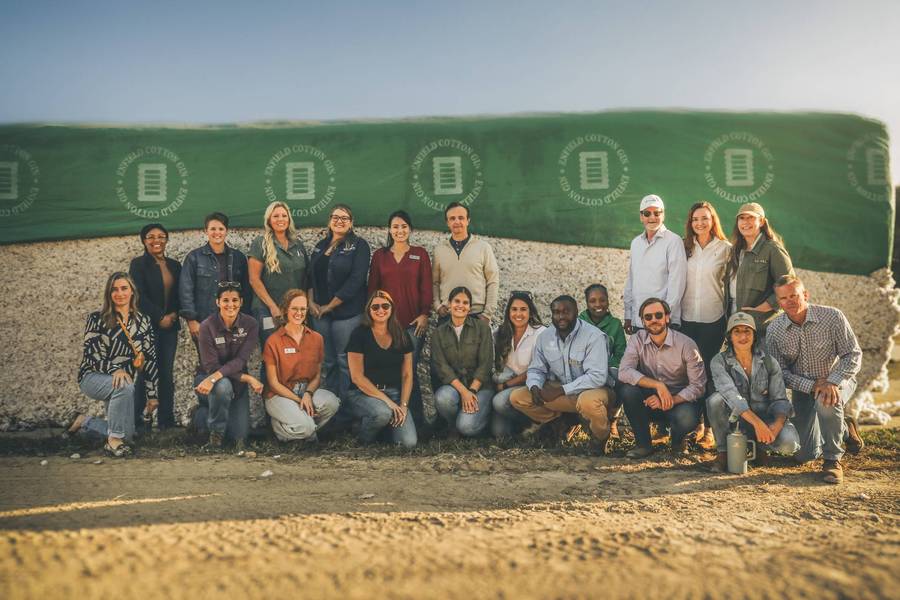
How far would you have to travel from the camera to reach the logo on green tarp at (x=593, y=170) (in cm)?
632

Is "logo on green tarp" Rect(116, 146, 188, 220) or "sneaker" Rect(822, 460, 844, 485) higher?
"logo on green tarp" Rect(116, 146, 188, 220)

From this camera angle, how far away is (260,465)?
14.6 feet

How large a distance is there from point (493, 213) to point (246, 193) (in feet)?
7.97

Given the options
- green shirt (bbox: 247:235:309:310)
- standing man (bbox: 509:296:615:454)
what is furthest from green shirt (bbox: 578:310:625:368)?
green shirt (bbox: 247:235:309:310)

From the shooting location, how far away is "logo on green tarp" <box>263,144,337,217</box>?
628cm

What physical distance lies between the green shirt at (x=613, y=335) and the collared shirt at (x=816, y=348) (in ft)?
3.75

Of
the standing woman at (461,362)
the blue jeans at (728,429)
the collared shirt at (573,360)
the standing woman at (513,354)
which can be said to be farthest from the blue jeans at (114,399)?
the blue jeans at (728,429)

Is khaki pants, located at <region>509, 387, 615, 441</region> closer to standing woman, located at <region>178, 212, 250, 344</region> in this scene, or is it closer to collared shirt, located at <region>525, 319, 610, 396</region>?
collared shirt, located at <region>525, 319, 610, 396</region>

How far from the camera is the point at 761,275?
4742mm

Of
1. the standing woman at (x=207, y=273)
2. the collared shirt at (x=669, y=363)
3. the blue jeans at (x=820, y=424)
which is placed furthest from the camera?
the standing woman at (x=207, y=273)

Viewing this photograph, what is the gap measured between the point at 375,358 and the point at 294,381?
0.65m

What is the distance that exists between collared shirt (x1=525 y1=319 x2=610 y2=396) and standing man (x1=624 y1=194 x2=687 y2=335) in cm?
41

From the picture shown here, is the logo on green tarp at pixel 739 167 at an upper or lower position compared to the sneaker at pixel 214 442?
upper

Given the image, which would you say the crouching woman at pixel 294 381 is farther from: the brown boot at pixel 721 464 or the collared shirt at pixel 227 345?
the brown boot at pixel 721 464
